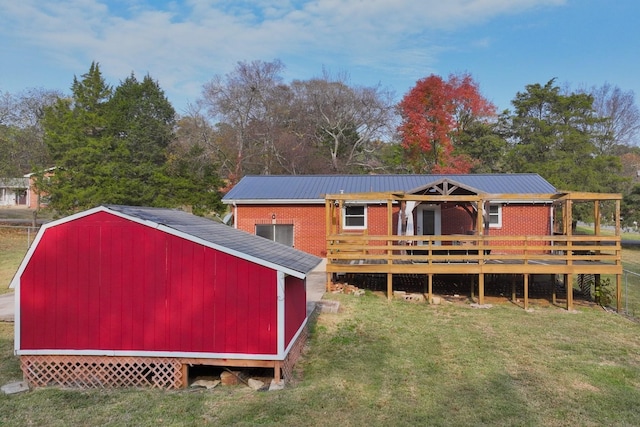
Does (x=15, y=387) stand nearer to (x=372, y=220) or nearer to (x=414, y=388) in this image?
(x=414, y=388)

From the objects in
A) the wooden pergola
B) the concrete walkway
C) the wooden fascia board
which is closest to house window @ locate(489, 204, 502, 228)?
the wooden pergola

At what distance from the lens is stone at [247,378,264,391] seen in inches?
284

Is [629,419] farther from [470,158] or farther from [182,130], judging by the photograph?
[182,130]

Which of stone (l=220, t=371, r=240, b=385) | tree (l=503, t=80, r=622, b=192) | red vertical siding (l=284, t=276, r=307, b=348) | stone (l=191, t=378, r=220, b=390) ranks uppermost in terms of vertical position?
tree (l=503, t=80, r=622, b=192)

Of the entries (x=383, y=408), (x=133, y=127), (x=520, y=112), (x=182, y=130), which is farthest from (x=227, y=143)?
(x=383, y=408)

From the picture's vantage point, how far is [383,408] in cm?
625

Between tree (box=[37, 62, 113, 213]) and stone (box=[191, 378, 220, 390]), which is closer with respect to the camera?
stone (box=[191, 378, 220, 390])

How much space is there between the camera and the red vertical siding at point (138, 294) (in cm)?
715

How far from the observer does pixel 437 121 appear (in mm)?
35500

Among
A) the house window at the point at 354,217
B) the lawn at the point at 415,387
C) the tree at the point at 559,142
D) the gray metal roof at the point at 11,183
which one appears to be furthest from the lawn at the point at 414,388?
the tree at the point at 559,142

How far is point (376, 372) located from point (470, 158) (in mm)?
30634

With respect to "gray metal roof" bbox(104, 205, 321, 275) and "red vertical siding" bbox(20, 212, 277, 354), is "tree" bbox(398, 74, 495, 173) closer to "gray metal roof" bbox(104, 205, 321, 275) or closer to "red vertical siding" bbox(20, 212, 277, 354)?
"gray metal roof" bbox(104, 205, 321, 275)

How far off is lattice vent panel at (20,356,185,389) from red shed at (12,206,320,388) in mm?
16

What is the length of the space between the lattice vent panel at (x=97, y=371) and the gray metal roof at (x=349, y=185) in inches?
482
